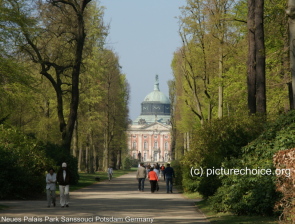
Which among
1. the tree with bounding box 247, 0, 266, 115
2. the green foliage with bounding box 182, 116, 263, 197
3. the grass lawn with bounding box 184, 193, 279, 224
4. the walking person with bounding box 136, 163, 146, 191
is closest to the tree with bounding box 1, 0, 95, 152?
the walking person with bounding box 136, 163, 146, 191

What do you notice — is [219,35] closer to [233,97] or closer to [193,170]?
[233,97]

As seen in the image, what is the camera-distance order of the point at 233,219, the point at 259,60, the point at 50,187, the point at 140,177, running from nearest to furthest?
1. the point at 233,219
2. the point at 50,187
3. the point at 259,60
4. the point at 140,177

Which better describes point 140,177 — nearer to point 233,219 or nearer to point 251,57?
point 251,57

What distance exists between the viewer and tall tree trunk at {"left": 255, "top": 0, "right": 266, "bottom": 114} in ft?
74.6

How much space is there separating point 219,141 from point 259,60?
129 inches

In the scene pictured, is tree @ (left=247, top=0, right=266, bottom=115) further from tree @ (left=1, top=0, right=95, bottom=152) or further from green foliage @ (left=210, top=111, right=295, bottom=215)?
tree @ (left=1, top=0, right=95, bottom=152)

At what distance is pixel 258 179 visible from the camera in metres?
15.7

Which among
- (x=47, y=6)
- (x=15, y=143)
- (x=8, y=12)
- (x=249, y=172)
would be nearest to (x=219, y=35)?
(x=47, y=6)

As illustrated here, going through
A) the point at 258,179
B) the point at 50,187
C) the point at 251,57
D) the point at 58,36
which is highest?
the point at 58,36

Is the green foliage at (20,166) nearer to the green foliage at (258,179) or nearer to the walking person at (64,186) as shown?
the walking person at (64,186)

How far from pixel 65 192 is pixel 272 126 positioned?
675 cm

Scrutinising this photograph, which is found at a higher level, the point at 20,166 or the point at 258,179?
the point at 20,166

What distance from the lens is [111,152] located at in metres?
77.1

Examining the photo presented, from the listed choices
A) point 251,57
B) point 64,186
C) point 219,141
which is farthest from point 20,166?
point 251,57
